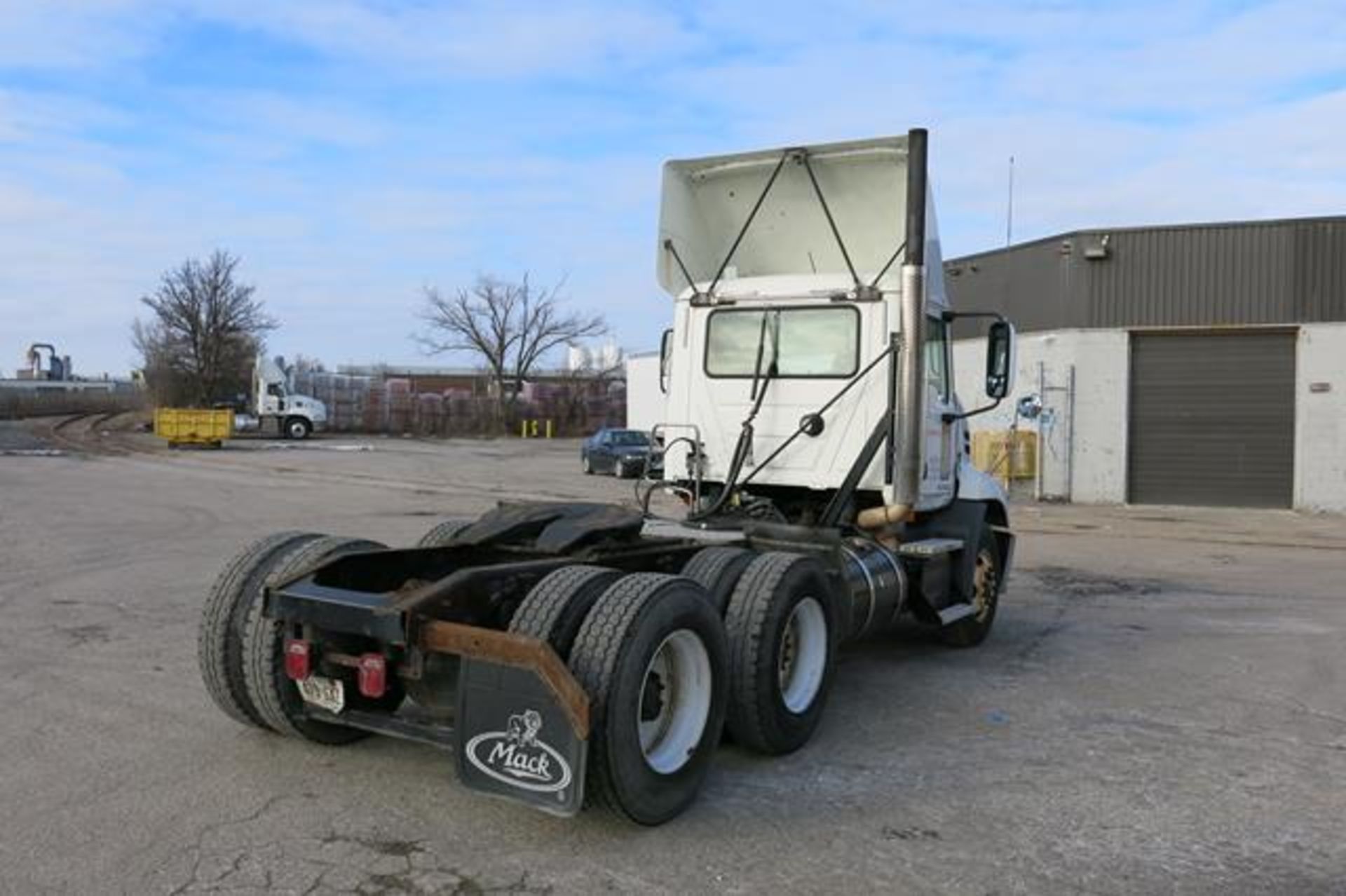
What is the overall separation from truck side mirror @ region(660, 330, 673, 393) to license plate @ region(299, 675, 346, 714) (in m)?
4.21

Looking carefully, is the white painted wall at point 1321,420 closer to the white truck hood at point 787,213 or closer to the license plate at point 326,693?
the white truck hood at point 787,213

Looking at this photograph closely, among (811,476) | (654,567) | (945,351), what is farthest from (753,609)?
(945,351)

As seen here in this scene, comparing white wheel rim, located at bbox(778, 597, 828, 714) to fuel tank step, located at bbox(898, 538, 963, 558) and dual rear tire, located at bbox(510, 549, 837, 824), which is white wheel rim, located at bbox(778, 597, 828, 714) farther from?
fuel tank step, located at bbox(898, 538, 963, 558)

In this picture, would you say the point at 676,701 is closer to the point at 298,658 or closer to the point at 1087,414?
the point at 298,658

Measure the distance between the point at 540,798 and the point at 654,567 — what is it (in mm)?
2155

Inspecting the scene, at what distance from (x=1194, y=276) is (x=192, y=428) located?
34.3 m

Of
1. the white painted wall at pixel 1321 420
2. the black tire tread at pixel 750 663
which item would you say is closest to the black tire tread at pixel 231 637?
the black tire tread at pixel 750 663

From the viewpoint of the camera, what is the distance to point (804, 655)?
6.22 metres

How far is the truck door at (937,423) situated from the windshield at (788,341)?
570mm

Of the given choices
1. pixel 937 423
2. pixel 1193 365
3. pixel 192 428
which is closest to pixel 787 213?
pixel 937 423

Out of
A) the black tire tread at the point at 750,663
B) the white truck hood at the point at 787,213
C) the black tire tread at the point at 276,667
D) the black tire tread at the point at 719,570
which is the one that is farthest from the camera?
the white truck hood at the point at 787,213

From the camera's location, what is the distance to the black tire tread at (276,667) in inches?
209

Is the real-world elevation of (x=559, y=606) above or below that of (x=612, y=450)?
above

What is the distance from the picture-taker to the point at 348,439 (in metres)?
54.7
